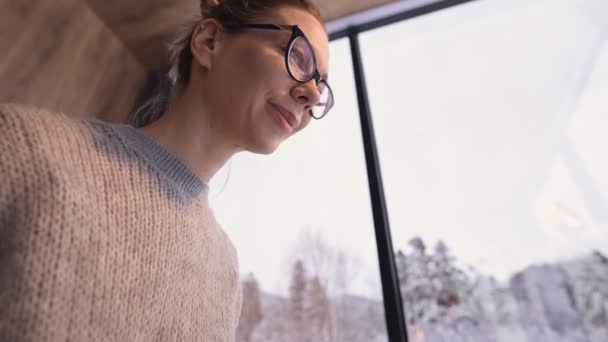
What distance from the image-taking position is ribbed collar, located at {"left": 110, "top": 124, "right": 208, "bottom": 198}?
0.52 metres

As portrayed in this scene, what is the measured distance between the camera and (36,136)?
0.40 metres

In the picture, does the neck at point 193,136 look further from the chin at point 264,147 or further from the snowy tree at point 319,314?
the snowy tree at point 319,314

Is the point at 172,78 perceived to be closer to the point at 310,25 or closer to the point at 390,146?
the point at 310,25

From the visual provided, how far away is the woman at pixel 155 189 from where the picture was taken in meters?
0.36

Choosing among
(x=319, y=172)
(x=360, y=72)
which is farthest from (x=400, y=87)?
(x=319, y=172)

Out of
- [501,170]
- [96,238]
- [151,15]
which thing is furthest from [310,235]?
[151,15]

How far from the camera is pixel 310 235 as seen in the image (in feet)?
4.65

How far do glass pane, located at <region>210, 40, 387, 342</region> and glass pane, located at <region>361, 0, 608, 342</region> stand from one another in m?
0.13

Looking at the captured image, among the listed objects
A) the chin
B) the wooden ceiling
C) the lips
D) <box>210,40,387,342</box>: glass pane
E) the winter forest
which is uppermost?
the wooden ceiling

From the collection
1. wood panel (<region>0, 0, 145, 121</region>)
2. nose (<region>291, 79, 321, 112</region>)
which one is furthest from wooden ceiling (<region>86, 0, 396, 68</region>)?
nose (<region>291, 79, 321, 112</region>)

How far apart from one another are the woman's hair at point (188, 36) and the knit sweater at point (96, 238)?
22 centimetres

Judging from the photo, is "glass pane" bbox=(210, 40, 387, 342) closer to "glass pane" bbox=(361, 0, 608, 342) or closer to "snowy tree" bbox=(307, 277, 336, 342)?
"snowy tree" bbox=(307, 277, 336, 342)

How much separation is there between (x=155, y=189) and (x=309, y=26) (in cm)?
41

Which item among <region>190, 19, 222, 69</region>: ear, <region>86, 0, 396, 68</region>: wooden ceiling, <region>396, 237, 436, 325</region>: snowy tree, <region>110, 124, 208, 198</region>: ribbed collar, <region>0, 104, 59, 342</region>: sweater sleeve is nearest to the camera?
<region>0, 104, 59, 342</region>: sweater sleeve
